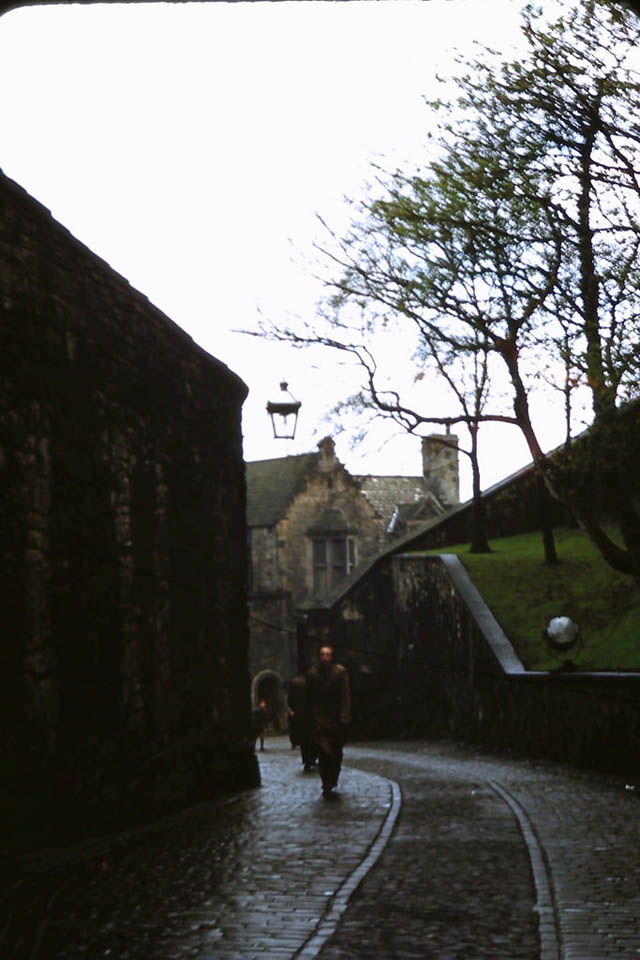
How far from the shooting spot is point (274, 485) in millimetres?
48000

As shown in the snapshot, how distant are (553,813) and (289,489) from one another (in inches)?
1406

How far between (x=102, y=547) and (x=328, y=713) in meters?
4.31

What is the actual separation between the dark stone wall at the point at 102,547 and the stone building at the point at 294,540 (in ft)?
97.0

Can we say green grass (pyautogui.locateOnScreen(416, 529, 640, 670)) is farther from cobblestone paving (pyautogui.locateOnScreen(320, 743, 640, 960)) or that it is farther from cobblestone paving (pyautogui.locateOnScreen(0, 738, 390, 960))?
cobblestone paving (pyautogui.locateOnScreen(0, 738, 390, 960))

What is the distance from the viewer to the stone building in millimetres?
43750

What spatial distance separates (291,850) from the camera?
29.8 feet

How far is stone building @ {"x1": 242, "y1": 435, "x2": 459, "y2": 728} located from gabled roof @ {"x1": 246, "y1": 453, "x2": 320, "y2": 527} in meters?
0.04

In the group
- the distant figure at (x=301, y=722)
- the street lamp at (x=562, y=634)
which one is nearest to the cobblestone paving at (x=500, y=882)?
the street lamp at (x=562, y=634)

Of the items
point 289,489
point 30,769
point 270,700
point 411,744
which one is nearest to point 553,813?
point 30,769

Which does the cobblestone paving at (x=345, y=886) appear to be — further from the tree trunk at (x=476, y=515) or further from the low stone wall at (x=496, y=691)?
the tree trunk at (x=476, y=515)

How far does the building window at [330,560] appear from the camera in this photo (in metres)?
46.4

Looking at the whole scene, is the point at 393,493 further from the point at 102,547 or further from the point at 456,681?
the point at 102,547

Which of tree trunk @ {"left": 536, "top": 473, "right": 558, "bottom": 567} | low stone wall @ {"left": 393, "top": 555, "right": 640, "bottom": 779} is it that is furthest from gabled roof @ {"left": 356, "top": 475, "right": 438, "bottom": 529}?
tree trunk @ {"left": 536, "top": 473, "right": 558, "bottom": 567}

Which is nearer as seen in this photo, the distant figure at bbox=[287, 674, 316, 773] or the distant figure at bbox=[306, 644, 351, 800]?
the distant figure at bbox=[306, 644, 351, 800]
